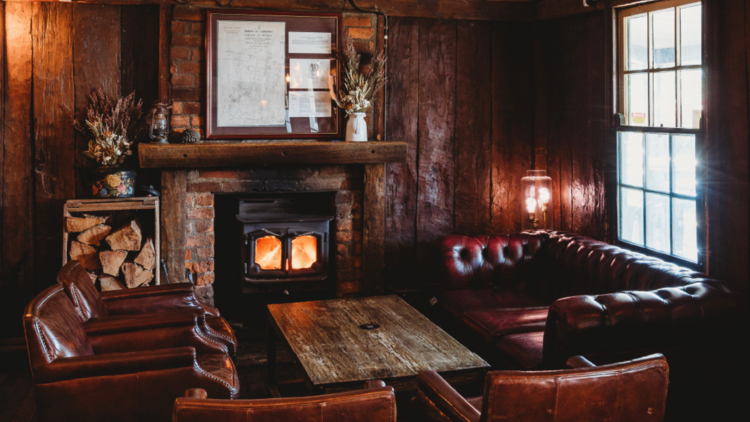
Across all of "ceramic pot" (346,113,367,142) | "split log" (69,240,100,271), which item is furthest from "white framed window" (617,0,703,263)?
"split log" (69,240,100,271)

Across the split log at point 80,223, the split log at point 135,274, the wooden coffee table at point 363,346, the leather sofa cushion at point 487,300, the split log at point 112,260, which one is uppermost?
the split log at point 80,223

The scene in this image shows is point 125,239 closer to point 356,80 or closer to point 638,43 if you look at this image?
point 356,80

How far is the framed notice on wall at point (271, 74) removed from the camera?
14.1 feet

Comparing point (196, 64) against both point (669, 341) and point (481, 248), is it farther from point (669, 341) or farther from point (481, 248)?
point (669, 341)

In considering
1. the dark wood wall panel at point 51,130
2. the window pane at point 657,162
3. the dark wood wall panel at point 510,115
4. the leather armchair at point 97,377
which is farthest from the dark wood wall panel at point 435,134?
the leather armchair at point 97,377

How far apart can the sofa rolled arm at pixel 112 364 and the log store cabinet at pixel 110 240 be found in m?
Answer: 1.70

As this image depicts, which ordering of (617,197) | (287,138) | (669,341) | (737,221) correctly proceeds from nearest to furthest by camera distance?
(669,341) < (737,221) < (617,197) < (287,138)

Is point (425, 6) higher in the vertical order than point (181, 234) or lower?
higher

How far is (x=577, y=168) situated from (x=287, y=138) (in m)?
2.08

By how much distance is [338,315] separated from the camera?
11.2 ft

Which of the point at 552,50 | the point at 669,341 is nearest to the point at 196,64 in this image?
the point at 552,50

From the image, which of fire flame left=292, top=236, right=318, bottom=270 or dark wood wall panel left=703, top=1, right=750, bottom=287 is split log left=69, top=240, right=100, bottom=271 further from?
dark wood wall panel left=703, top=1, right=750, bottom=287

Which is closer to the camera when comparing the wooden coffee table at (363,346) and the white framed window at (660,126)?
the wooden coffee table at (363,346)

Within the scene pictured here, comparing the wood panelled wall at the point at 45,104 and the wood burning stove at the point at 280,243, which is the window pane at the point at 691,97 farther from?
the wood panelled wall at the point at 45,104
